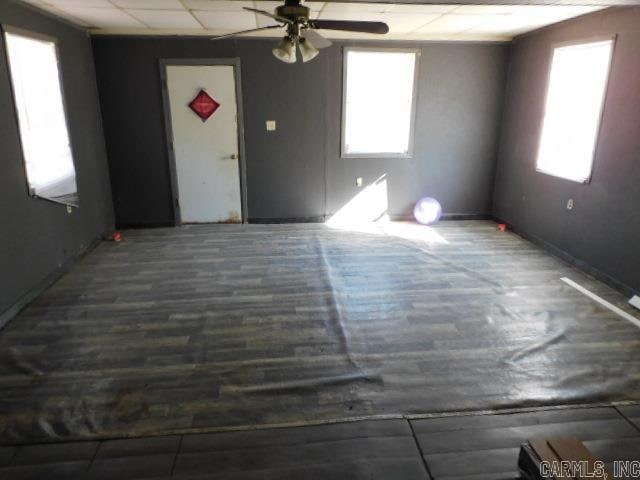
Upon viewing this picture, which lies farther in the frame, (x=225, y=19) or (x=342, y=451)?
(x=225, y=19)

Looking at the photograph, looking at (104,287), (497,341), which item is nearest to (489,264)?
(497,341)

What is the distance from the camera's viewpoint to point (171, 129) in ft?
18.4

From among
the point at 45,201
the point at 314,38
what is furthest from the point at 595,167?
the point at 45,201

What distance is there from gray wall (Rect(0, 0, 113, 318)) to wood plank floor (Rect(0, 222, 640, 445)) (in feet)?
0.84

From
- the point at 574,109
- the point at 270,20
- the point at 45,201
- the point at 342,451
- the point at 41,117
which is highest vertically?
the point at 270,20

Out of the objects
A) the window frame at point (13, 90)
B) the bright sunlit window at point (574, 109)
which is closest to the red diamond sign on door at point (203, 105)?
the window frame at point (13, 90)

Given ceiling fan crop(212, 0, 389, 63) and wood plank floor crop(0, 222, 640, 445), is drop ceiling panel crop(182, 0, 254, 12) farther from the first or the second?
wood plank floor crop(0, 222, 640, 445)

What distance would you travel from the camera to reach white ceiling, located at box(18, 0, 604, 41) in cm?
391

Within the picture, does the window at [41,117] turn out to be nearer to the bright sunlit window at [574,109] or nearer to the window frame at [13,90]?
the window frame at [13,90]

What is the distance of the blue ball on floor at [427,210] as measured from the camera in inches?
235

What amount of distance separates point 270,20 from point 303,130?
5.17 feet

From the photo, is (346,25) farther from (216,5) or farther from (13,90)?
(13,90)

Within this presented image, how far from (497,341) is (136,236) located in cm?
430

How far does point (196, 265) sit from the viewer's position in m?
4.55
